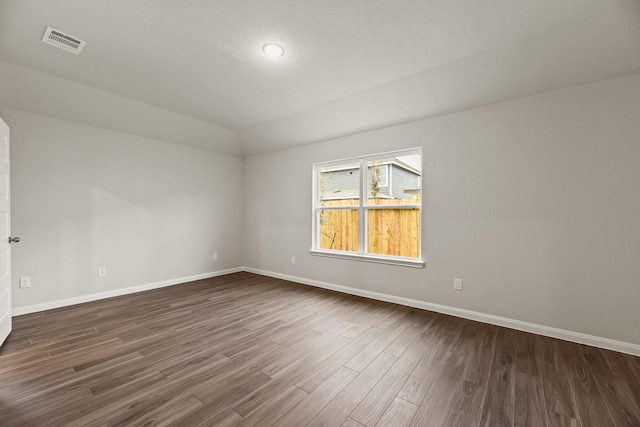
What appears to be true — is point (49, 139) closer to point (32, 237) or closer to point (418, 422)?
point (32, 237)

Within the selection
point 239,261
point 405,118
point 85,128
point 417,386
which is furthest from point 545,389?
point 85,128

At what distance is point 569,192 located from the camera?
2.64 meters

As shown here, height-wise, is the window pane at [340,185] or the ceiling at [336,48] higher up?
the ceiling at [336,48]

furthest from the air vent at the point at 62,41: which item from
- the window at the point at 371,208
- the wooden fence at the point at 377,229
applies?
the wooden fence at the point at 377,229

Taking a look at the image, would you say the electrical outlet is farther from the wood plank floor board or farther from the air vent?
the wood plank floor board

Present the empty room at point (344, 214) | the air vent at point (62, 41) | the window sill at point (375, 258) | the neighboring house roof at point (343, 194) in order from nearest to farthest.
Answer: the empty room at point (344, 214) → the air vent at point (62, 41) → the window sill at point (375, 258) → the neighboring house roof at point (343, 194)

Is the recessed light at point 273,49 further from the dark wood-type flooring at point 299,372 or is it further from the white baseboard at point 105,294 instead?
the white baseboard at point 105,294

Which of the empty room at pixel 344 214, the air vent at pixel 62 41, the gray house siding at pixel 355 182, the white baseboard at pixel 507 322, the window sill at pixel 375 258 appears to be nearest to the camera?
the empty room at pixel 344 214

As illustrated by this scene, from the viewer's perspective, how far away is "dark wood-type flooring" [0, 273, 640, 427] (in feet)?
5.35

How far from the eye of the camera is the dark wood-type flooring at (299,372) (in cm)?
163

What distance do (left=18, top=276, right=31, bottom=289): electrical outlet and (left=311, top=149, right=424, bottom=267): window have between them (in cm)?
361

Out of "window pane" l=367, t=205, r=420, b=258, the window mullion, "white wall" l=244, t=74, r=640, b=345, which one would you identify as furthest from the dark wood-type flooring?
the window mullion

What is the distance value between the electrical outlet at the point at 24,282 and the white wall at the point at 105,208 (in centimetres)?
4

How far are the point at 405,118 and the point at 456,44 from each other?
3.96 feet
